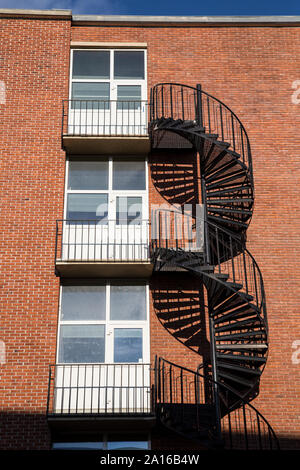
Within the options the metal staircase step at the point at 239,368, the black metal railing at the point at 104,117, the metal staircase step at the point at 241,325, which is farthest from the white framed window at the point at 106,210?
the metal staircase step at the point at 239,368

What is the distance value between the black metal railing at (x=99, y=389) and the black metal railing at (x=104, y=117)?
453 centimetres

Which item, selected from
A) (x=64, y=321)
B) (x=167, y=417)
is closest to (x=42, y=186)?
(x=64, y=321)

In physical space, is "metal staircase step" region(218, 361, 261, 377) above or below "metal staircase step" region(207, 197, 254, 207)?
below

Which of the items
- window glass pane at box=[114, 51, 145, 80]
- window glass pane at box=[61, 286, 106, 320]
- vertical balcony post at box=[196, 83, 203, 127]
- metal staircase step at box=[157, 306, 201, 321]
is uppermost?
window glass pane at box=[114, 51, 145, 80]

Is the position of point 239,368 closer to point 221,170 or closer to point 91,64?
point 221,170

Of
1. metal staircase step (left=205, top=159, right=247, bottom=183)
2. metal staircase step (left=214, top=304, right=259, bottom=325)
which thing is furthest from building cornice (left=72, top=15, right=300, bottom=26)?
metal staircase step (left=214, top=304, right=259, bottom=325)

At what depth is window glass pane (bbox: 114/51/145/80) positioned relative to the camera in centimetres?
1291

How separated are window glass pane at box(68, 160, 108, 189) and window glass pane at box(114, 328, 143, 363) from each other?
2920 millimetres

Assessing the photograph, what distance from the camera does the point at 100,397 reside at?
9922 millimetres

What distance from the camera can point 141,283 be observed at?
36.3 feet

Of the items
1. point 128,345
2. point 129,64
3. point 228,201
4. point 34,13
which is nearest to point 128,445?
point 128,345

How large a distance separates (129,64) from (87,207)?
136 inches

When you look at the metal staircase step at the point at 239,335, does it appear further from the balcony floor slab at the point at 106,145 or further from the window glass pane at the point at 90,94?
the window glass pane at the point at 90,94

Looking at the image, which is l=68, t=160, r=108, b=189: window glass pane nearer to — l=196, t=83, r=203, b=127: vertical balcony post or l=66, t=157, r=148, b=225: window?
l=66, t=157, r=148, b=225: window
